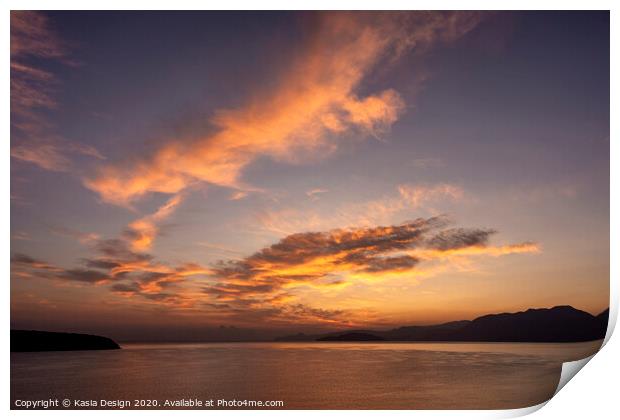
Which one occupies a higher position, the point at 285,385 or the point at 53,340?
the point at 53,340

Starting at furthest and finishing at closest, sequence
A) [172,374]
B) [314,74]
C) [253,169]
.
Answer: [172,374]
[253,169]
[314,74]

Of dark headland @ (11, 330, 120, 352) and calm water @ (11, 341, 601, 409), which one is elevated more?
dark headland @ (11, 330, 120, 352)

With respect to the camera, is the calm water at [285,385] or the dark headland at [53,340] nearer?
the dark headland at [53,340]

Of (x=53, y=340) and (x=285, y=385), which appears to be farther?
(x=285, y=385)

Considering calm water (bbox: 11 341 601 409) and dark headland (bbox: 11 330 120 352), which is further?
calm water (bbox: 11 341 601 409)

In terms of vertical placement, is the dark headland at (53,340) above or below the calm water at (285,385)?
above
